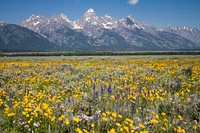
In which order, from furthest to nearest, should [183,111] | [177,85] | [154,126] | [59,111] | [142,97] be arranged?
[177,85]
[142,97]
[183,111]
[59,111]
[154,126]

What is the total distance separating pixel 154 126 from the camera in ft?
15.9

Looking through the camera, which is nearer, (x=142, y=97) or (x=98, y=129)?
(x=98, y=129)

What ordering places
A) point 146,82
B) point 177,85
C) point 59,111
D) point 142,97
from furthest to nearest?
1. point 146,82
2. point 177,85
3. point 142,97
4. point 59,111

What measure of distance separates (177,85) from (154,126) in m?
5.13

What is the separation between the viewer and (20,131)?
179 inches

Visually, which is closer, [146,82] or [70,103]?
[70,103]

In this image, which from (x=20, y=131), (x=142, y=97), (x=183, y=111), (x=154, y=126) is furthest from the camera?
(x=142, y=97)

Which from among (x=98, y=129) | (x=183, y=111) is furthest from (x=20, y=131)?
(x=183, y=111)

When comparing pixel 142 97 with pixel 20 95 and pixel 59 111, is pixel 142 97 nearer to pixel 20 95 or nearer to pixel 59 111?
pixel 59 111

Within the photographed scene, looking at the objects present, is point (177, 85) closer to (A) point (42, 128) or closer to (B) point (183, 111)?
(B) point (183, 111)

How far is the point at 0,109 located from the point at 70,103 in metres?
1.86

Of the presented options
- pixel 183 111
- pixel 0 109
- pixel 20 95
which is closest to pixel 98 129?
pixel 183 111

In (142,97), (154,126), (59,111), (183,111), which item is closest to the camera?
(154,126)

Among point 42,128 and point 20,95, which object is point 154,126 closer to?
point 42,128
